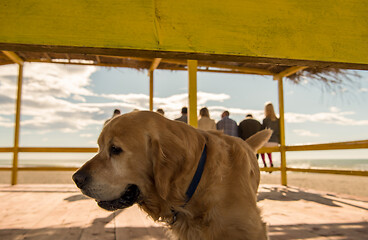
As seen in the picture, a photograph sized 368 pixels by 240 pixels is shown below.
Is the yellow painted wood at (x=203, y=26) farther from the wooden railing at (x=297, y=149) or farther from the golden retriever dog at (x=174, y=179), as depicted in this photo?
the wooden railing at (x=297, y=149)

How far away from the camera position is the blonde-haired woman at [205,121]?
21.5 ft

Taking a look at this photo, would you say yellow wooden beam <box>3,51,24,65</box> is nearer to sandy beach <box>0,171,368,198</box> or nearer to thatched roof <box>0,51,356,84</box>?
thatched roof <box>0,51,356,84</box>

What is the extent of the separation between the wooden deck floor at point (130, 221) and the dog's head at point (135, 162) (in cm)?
70

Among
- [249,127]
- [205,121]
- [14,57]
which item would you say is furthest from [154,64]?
[14,57]

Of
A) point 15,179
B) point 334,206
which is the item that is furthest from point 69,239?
point 15,179

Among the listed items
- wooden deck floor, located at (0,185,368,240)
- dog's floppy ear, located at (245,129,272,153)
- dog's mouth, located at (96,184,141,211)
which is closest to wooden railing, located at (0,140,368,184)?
wooden deck floor, located at (0,185,368,240)

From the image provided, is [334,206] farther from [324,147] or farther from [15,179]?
[15,179]

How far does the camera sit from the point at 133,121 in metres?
1.81

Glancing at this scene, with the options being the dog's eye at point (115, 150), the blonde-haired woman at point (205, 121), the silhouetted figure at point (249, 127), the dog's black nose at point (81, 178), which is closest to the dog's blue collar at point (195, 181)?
the dog's eye at point (115, 150)

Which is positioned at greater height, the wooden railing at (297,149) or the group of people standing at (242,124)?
the group of people standing at (242,124)

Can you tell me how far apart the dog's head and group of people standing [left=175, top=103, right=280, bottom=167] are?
455 cm

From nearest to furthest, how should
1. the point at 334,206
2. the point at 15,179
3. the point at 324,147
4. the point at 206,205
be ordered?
the point at 206,205 → the point at 334,206 → the point at 324,147 → the point at 15,179

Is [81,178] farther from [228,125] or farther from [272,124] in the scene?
[272,124]

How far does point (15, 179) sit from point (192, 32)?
253 inches
